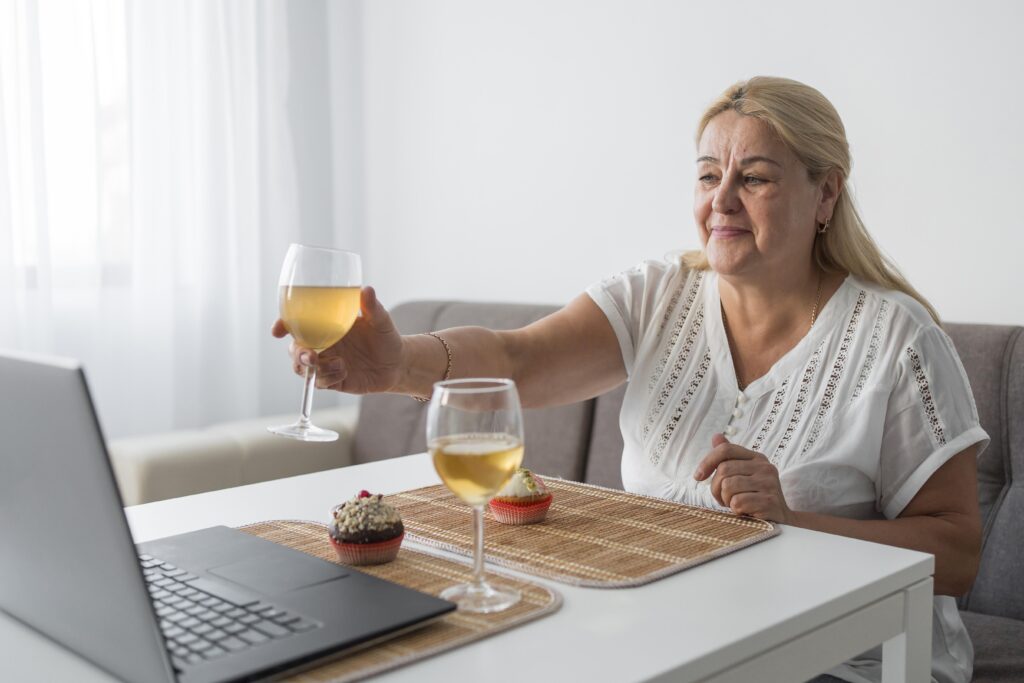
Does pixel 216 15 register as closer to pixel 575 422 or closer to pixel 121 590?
pixel 575 422

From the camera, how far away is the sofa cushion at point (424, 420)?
2.54 meters

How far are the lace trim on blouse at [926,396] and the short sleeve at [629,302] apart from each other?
471mm

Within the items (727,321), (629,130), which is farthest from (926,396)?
(629,130)

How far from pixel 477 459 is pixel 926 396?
0.95 meters

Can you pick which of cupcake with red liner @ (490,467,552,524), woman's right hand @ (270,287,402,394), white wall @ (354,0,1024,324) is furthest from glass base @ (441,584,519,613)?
white wall @ (354,0,1024,324)

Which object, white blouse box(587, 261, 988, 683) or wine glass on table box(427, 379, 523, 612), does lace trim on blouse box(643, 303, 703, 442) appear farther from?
wine glass on table box(427, 379, 523, 612)

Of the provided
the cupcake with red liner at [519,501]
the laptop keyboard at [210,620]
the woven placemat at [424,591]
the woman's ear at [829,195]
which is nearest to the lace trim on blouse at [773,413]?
the woman's ear at [829,195]

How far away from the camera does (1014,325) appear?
203 centimetres

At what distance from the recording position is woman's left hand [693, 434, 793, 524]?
50.6 inches

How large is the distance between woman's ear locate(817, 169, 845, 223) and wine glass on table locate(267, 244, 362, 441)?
92 cm

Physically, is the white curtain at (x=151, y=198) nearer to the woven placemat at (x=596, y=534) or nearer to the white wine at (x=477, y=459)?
the woven placemat at (x=596, y=534)

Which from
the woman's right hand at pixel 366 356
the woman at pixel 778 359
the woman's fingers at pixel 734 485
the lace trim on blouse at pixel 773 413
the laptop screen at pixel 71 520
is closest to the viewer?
the laptop screen at pixel 71 520

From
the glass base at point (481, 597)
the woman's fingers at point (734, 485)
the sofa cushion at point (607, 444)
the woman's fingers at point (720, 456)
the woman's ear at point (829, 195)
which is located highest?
the woman's ear at point (829, 195)

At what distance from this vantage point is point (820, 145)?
1740mm
